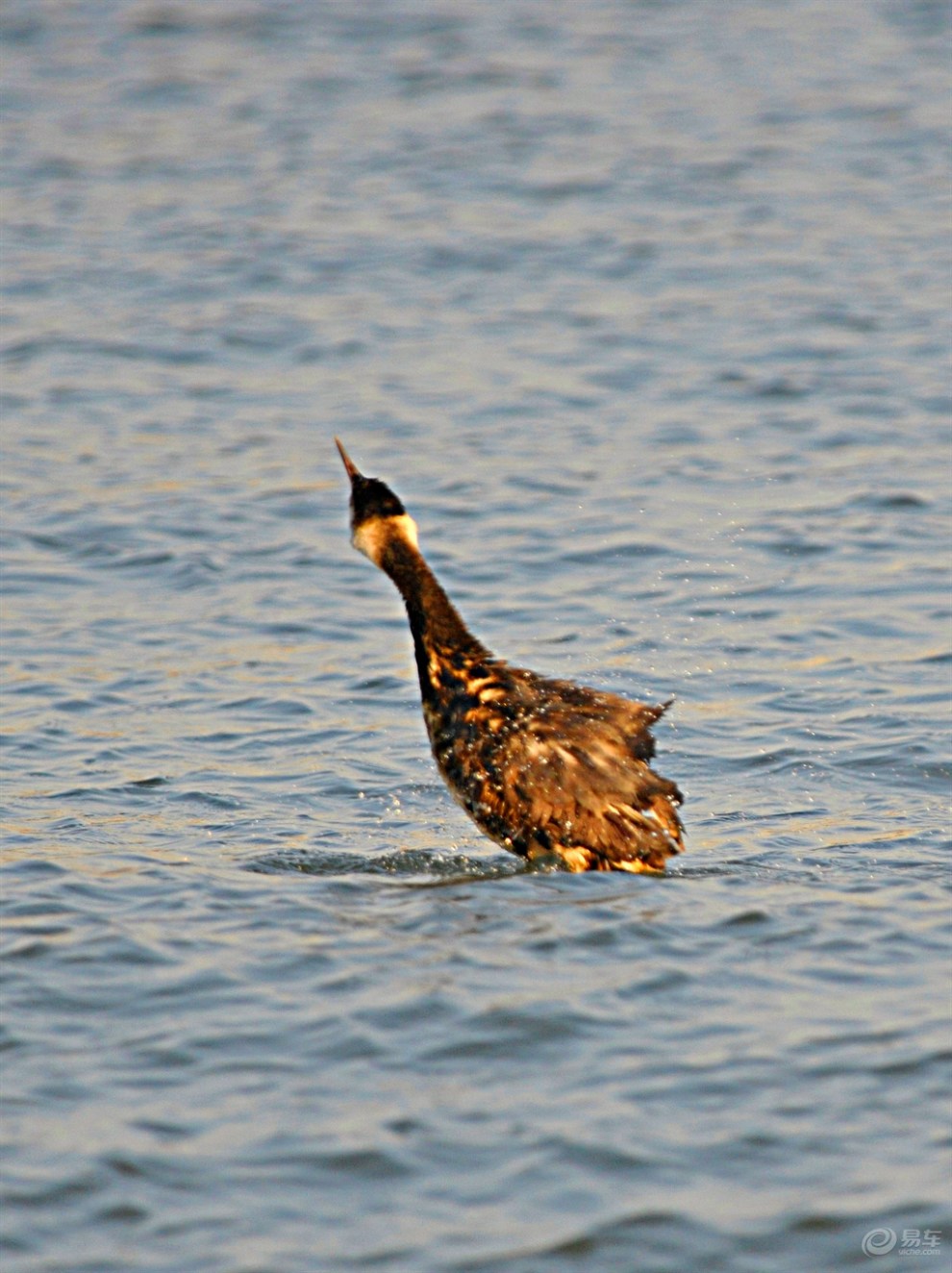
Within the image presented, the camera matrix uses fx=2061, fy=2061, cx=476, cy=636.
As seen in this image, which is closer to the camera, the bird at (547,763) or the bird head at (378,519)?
the bird at (547,763)

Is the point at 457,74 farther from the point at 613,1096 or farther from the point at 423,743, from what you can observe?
the point at 613,1096

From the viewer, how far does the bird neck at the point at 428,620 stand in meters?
8.33

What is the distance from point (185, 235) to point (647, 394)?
213 inches

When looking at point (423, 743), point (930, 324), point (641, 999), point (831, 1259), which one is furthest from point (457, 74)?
point (831, 1259)

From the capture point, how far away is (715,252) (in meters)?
17.6

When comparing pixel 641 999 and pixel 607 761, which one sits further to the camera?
pixel 607 761

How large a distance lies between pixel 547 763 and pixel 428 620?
858mm

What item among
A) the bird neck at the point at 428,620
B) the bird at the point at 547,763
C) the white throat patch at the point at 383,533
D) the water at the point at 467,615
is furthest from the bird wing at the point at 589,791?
the white throat patch at the point at 383,533

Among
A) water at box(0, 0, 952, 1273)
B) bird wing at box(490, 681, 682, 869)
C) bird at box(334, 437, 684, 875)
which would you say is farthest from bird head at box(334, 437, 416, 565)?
water at box(0, 0, 952, 1273)

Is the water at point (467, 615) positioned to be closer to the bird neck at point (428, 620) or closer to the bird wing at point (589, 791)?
the bird wing at point (589, 791)

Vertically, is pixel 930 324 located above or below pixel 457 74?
below

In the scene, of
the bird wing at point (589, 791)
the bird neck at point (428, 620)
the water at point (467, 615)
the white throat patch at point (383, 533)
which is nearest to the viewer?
the water at point (467, 615)

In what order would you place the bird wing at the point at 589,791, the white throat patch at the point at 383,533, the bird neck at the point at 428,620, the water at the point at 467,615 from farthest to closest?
the white throat patch at the point at 383,533, the bird neck at the point at 428,620, the bird wing at the point at 589,791, the water at the point at 467,615

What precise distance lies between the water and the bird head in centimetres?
119
